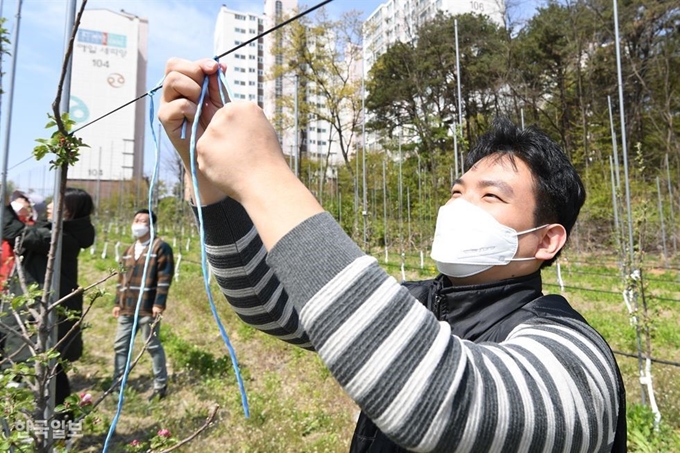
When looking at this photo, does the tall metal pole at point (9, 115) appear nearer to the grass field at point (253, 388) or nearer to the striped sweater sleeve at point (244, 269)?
the grass field at point (253, 388)

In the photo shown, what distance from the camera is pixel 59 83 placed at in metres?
1.19

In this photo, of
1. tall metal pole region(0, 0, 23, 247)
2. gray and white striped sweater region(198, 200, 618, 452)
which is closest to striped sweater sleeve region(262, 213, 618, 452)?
gray and white striped sweater region(198, 200, 618, 452)

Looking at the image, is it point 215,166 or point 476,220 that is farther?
point 476,220

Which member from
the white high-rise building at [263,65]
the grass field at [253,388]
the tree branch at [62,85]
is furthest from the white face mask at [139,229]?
the white high-rise building at [263,65]

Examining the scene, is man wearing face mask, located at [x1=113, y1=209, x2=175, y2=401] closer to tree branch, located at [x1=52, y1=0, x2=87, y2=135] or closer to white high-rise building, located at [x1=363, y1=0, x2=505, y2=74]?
tree branch, located at [x1=52, y1=0, x2=87, y2=135]

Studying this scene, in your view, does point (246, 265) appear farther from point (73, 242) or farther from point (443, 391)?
point (73, 242)

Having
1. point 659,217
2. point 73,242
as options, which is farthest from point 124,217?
point 659,217

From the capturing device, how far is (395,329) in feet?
1.68

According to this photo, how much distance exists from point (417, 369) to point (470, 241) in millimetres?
600

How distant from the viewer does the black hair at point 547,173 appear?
1.02m

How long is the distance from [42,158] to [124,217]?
2271cm

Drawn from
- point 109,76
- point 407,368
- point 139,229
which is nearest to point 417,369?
point 407,368

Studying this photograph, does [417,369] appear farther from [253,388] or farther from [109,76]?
[109,76]

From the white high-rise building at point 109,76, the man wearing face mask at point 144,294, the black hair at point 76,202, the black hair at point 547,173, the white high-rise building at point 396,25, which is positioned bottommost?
the man wearing face mask at point 144,294
